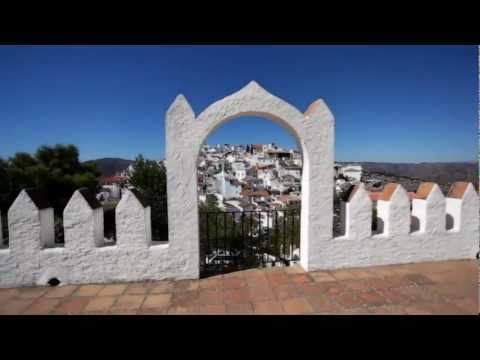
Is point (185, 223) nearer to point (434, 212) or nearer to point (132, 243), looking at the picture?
point (132, 243)

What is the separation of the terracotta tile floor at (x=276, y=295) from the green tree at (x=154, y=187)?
11.3 m

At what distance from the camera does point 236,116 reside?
11.3 feet

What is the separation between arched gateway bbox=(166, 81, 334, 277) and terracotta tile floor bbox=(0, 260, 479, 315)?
16.9 inches

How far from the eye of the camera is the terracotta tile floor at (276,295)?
2670mm

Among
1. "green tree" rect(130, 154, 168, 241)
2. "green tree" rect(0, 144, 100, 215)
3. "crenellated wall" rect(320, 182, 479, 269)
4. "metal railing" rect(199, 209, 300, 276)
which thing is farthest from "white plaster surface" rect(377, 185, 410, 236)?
"green tree" rect(0, 144, 100, 215)

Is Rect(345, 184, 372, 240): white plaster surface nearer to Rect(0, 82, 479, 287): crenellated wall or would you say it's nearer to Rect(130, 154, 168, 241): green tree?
Rect(0, 82, 479, 287): crenellated wall

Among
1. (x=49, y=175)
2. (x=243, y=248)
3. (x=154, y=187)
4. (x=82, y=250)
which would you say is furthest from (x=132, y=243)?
(x=49, y=175)

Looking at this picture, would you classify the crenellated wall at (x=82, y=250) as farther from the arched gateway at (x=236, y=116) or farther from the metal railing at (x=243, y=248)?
the metal railing at (x=243, y=248)

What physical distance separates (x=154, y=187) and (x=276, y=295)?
14.1 m

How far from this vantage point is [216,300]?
285 centimetres

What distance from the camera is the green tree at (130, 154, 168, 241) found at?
14841 millimetres
